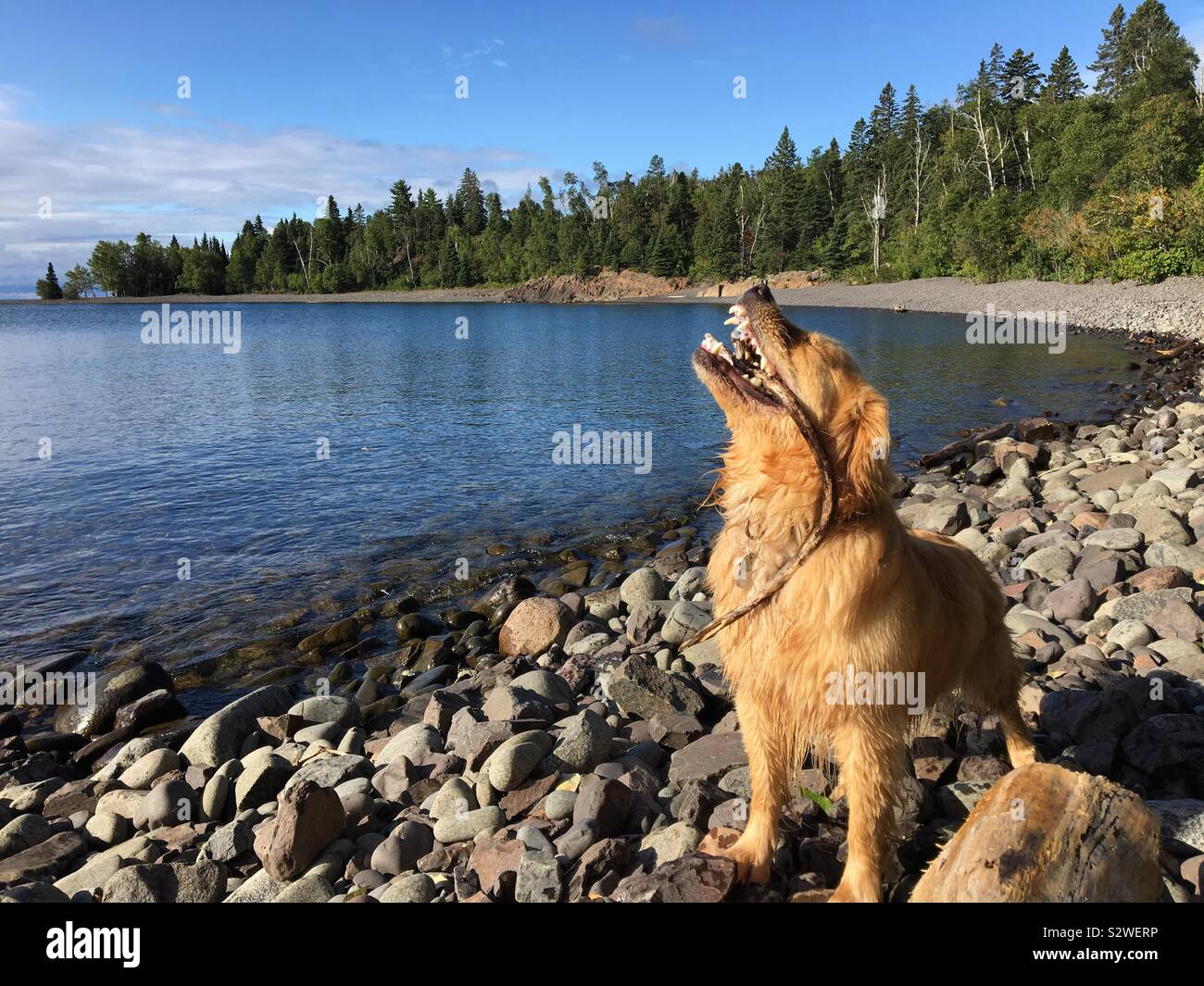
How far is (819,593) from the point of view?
136 inches

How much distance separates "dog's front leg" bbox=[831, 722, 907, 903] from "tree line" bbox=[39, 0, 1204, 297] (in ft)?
180

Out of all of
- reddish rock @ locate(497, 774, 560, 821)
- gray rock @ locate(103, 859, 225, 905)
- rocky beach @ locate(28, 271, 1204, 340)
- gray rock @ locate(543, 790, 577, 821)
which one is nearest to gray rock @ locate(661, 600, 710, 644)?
reddish rock @ locate(497, 774, 560, 821)

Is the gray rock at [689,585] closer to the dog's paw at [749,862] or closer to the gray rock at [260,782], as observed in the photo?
the gray rock at [260,782]

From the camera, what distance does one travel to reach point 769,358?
3564 mm

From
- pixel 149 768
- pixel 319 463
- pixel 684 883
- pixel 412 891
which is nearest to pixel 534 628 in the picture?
pixel 149 768

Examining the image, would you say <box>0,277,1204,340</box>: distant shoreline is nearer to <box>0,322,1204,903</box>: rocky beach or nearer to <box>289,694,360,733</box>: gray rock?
<box>0,322,1204,903</box>: rocky beach

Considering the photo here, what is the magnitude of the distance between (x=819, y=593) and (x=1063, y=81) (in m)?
117

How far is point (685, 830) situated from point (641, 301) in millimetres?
110082

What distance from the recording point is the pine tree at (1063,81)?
91.6 meters

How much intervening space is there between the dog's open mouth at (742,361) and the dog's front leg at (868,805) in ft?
5.56

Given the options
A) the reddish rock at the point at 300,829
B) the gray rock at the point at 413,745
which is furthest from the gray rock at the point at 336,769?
the reddish rock at the point at 300,829

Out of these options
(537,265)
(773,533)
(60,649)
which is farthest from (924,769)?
(537,265)
